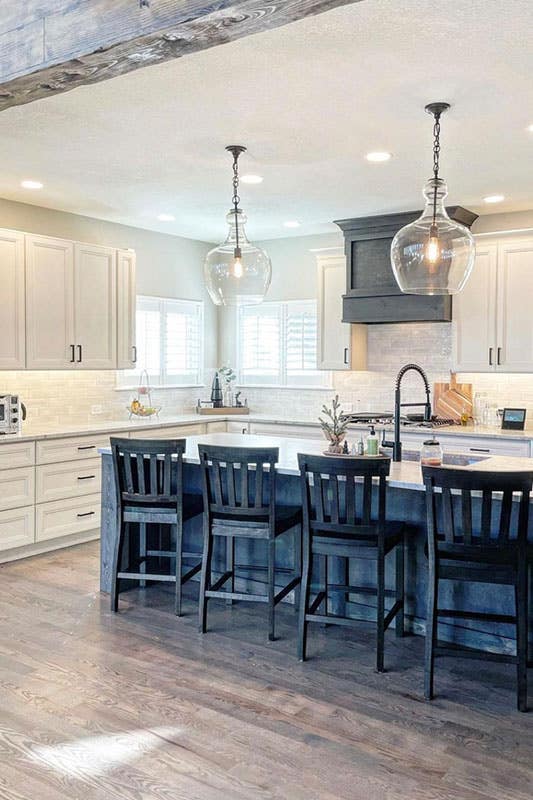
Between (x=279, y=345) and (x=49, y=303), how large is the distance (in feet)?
8.61

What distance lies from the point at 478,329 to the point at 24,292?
371 cm

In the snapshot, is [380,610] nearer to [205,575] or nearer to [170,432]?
[205,575]

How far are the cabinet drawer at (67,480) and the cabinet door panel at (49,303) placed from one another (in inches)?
32.7

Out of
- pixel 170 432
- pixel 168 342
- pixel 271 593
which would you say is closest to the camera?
pixel 271 593

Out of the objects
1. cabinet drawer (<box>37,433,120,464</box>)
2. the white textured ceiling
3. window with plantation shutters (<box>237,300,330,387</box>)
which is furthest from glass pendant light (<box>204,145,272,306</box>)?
window with plantation shutters (<box>237,300,330,387</box>)

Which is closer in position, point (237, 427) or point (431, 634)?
point (431, 634)

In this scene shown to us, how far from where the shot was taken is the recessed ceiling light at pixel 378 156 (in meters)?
4.43

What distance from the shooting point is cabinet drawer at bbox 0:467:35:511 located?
520 cm

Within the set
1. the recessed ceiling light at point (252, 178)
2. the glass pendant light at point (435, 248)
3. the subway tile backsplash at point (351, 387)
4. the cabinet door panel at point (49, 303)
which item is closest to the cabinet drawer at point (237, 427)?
the subway tile backsplash at point (351, 387)

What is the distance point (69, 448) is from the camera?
566 cm

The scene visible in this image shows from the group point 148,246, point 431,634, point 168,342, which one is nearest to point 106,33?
point 431,634

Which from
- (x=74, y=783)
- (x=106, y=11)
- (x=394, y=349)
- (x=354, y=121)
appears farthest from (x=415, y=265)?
(x=394, y=349)

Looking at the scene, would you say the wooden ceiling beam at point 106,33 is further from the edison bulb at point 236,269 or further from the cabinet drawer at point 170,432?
the cabinet drawer at point 170,432

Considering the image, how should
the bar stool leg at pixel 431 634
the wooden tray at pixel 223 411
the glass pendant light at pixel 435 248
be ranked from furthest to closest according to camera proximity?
1. the wooden tray at pixel 223 411
2. the glass pendant light at pixel 435 248
3. the bar stool leg at pixel 431 634
